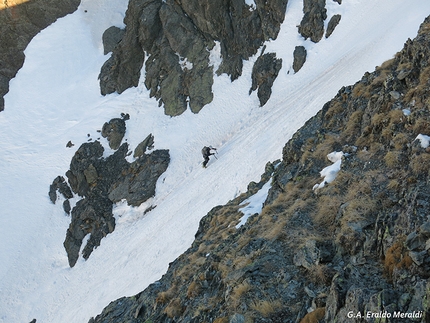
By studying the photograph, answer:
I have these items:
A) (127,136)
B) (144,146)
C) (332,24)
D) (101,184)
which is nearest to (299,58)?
(332,24)

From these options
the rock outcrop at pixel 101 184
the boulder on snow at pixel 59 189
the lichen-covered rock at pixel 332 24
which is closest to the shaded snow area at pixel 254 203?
the rock outcrop at pixel 101 184

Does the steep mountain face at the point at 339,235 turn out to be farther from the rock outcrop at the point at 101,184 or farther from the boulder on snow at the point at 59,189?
the boulder on snow at the point at 59,189

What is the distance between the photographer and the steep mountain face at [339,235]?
6090 mm

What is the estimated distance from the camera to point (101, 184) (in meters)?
34.7

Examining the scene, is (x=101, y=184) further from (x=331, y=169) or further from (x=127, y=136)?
(x=331, y=169)

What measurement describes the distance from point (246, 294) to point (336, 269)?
1.90 meters

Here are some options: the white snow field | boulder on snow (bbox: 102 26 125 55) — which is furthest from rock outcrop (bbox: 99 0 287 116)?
boulder on snow (bbox: 102 26 125 55)

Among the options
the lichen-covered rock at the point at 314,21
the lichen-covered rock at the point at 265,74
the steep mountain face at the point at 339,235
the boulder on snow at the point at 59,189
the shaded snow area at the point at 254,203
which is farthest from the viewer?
the boulder on snow at the point at 59,189

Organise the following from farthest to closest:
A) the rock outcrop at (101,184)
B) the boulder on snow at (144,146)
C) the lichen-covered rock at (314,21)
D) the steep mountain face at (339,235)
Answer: the boulder on snow at (144,146)
the rock outcrop at (101,184)
the lichen-covered rock at (314,21)
the steep mountain face at (339,235)

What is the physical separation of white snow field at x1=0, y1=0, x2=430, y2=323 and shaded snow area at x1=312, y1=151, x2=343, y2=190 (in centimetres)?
776

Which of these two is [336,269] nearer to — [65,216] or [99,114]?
[65,216]

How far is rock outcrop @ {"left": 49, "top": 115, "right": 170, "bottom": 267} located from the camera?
31.9m

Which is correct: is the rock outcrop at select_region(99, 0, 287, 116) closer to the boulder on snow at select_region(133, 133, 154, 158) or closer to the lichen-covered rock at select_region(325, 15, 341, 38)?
the boulder on snow at select_region(133, 133, 154, 158)

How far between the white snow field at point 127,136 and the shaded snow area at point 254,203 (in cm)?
378
